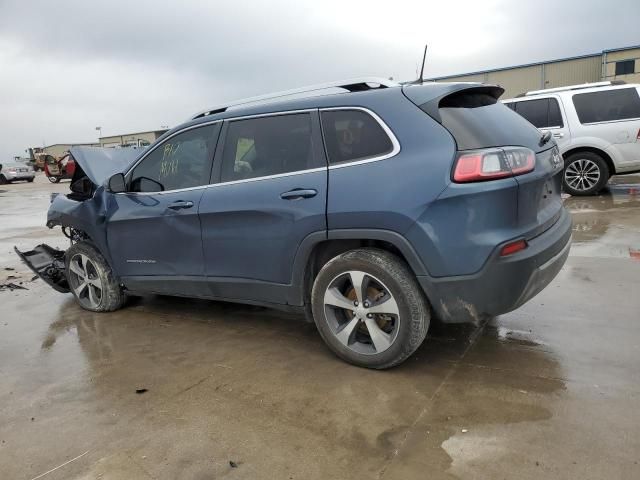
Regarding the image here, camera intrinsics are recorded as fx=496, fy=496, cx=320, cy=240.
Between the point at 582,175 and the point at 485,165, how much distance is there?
296 inches

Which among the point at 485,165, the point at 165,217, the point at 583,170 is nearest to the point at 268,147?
Result: the point at 165,217

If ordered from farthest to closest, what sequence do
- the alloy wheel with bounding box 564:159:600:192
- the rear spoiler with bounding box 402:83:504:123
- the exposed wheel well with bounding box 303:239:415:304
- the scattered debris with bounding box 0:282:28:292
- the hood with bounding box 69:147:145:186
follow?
the alloy wheel with bounding box 564:159:600:192
the scattered debris with bounding box 0:282:28:292
the hood with bounding box 69:147:145:186
the exposed wheel well with bounding box 303:239:415:304
the rear spoiler with bounding box 402:83:504:123

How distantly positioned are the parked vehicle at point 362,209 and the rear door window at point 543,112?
6.45 m

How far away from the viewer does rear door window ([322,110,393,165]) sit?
3.01m

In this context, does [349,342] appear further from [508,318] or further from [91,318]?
[91,318]

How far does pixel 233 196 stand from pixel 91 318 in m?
2.24

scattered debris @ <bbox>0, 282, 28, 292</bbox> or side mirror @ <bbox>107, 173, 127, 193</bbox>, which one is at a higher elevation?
side mirror @ <bbox>107, 173, 127, 193</bbox>

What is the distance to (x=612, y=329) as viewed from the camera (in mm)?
3545

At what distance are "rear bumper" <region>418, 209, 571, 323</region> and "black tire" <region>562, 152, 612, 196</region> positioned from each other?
6808 millimetres

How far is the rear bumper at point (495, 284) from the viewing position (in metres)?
2.71

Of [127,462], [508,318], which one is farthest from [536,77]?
[127,462]

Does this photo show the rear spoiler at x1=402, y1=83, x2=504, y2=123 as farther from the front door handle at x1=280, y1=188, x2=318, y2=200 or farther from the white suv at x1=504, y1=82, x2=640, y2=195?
the white suv at x1=504, y1=82, x2=640, y2=195

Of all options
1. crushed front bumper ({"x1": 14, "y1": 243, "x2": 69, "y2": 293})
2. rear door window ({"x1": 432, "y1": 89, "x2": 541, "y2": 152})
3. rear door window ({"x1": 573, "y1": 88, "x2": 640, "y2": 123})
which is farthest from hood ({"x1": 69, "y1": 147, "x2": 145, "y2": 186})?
rear door window ({"x1": 573, "y1": 88, "x2": 640, "y2": 123})

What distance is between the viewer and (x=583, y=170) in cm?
905
